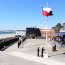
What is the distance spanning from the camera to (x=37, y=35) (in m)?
90.4

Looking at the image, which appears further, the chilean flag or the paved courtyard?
the chilean flag

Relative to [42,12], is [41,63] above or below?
below

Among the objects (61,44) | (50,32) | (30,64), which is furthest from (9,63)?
(50,32)

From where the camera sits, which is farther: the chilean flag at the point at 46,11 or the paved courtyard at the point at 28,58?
the chilean flag at the point at 46,11

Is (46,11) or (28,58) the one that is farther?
(46,11)

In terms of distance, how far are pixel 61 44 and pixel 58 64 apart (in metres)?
17.6

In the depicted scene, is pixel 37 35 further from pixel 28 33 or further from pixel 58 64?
pixel 58 64

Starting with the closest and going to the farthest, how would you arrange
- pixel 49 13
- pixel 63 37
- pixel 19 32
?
pixel 49 13 < pixel 63 37 < pixel 19 32

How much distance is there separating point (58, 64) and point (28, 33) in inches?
2498

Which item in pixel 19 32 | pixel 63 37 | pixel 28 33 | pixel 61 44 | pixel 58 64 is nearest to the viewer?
pixel 58 64

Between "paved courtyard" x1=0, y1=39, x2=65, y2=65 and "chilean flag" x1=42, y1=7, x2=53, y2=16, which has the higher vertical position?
"chilean flag" x1=42, y1=7, x2=53, y2=16

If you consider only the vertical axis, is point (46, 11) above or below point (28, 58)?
above

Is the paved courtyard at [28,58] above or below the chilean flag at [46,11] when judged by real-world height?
below

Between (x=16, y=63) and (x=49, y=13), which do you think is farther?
(x=49, y=13)
